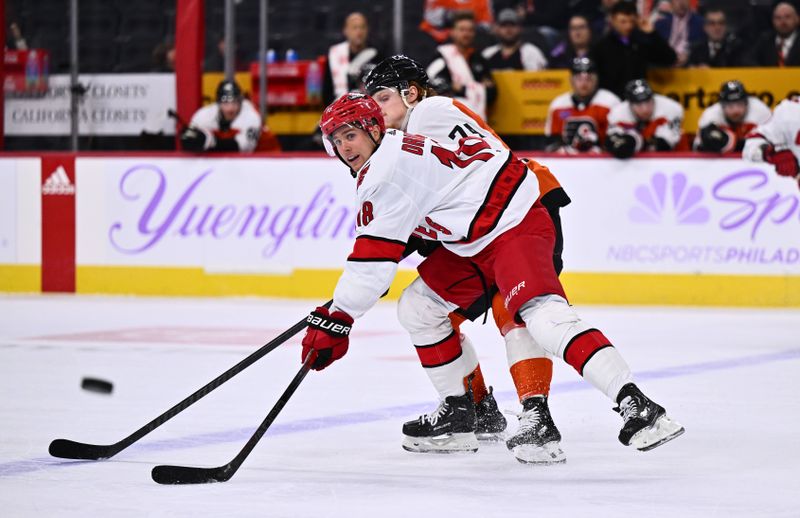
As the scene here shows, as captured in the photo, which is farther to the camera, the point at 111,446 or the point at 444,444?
the point at 444,444

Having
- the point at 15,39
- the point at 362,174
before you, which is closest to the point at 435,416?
the point at 362,174

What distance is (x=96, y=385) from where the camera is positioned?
4.09 meters

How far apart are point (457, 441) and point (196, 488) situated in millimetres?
939

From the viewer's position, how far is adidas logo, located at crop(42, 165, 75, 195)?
9.59m

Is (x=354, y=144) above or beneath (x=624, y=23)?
beneath

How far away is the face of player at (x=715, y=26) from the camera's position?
9203mm

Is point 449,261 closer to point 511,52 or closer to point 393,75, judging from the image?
point 393,75

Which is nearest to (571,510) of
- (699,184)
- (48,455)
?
(48,455)

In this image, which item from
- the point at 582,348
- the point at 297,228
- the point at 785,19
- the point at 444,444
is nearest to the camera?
the point at 582,348

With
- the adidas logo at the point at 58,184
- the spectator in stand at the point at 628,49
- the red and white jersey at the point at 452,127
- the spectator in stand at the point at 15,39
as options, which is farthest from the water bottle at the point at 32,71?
the red and white jersey at the point at 452,127

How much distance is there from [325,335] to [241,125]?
6216mm

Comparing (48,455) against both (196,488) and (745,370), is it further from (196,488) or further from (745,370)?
(745,370)

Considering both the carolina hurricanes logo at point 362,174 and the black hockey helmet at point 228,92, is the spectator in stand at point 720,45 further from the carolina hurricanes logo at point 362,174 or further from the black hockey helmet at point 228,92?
the carolina hurricanes logo at point 362,174

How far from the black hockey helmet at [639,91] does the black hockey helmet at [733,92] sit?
0.48 metres
